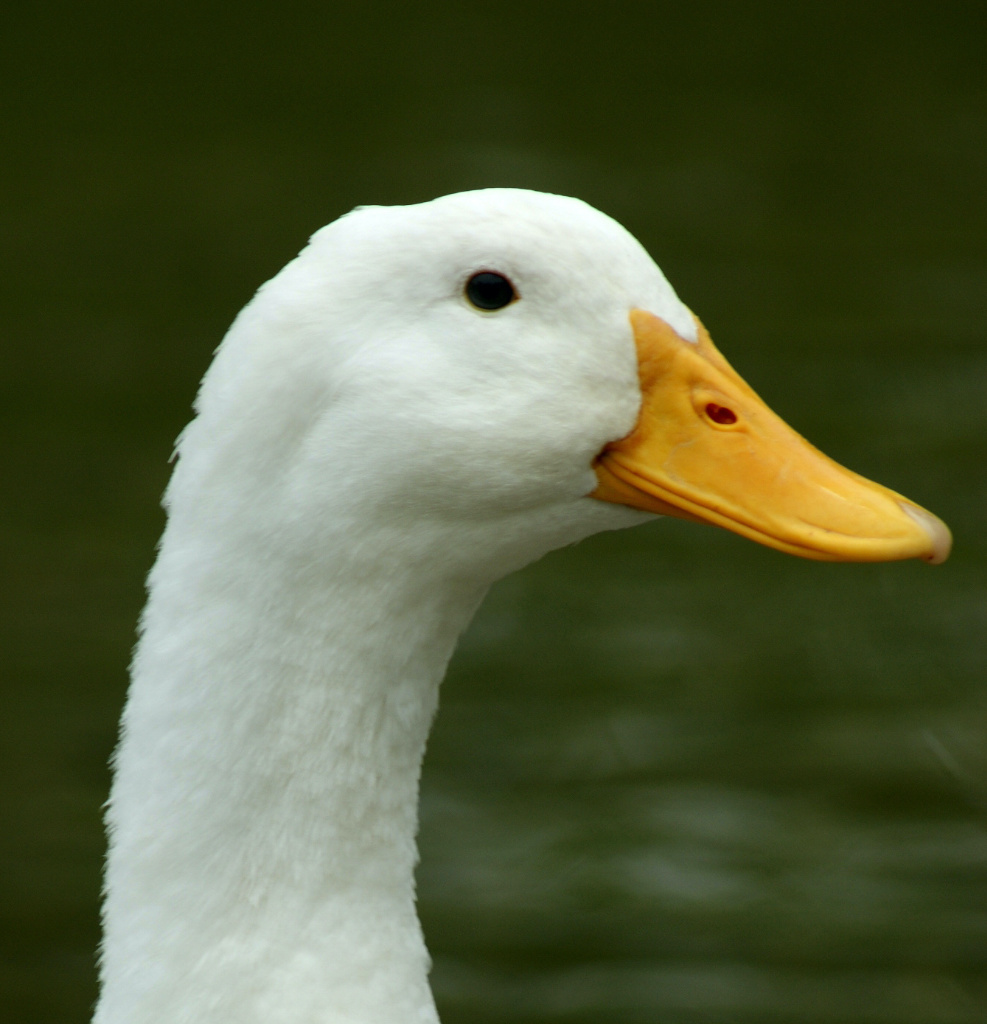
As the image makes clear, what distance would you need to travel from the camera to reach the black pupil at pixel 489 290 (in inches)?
92.7

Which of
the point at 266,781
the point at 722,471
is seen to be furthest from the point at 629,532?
the point at 266,781

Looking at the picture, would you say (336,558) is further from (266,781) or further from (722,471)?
(722,471)

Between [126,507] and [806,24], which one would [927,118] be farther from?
[126,507]

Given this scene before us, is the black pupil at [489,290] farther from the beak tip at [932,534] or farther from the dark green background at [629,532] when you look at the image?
the dark green background at [629,532]

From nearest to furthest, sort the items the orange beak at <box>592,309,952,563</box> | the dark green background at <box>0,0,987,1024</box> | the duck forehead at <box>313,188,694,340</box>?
the duck forehead at <box>313,188,694,340</box> → the orange beak at <box>592,309,952,563</box> → the dark green background at <box>0,0,987,1024</box>

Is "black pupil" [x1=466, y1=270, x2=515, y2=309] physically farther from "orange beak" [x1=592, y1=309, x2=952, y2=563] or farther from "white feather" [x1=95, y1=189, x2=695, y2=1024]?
"orange beak" [x1=592, y1=309, x2=952, y2=563]

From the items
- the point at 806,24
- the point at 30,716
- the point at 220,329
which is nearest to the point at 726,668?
the point at 30,716

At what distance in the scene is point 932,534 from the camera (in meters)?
2.41

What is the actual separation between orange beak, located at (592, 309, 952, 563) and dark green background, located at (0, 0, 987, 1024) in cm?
286

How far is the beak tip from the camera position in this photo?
2402 mm

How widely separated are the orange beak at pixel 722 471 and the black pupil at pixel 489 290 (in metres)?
0.19

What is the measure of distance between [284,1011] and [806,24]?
13.5m

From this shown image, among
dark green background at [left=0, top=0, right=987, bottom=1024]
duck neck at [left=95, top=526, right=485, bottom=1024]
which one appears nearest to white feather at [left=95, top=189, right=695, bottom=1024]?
duck neck at [left=95, top=526, right=485, bottom=1024]

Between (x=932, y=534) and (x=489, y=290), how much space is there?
678 mm
